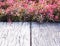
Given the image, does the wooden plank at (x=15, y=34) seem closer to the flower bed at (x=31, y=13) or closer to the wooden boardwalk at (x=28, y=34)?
the wooden boardwalk at (x=28, y=34)

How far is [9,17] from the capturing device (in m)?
3.20

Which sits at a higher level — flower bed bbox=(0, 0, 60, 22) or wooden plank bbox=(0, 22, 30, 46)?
flower bed bbox=(0, 0, 60, 22)

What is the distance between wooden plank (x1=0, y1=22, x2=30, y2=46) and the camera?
105 inches

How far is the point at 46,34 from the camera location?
283 centimetres

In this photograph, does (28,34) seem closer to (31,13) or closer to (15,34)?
(15,34)

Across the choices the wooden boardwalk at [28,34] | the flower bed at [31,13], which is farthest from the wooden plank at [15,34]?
the flower bed at [31,13]

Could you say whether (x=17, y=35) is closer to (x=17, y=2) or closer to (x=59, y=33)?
(x=59, y=33)

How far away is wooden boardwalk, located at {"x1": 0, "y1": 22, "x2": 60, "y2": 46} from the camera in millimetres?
2658

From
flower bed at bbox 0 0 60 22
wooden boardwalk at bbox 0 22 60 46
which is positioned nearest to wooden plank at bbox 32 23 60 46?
wooden boardwalk at bbox 0 22 60 46

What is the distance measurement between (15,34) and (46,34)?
0.40 m

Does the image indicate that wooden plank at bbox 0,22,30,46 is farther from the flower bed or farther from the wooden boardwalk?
the flower bed

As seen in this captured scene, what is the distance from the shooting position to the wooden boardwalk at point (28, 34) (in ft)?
8.72

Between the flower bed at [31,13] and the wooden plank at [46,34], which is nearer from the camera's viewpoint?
the wooden plank at [46,34]

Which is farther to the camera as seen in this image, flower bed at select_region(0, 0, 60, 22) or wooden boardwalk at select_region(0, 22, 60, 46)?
flower bed at select_region(0, 0, 60, 22)
